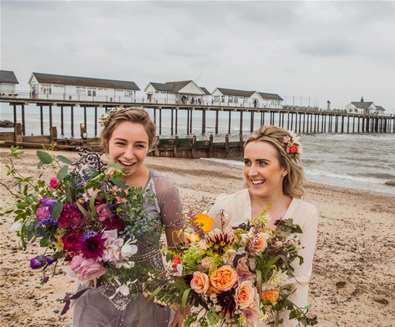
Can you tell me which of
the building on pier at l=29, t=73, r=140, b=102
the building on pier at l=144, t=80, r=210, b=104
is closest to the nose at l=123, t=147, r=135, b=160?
the building on pier at l=29, t=73, r=140, b=102

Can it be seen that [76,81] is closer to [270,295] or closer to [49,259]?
[49,259]

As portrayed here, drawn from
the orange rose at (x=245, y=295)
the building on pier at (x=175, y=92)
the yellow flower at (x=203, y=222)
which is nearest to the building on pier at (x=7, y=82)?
the building on pier at (x=175, y=92)

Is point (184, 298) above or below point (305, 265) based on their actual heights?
above

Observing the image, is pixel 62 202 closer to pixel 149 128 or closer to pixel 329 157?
pixel 149 128

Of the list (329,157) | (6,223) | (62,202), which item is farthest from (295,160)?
(329,157)

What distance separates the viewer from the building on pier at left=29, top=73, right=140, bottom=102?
161 feet

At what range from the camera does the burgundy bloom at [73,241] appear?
175cm

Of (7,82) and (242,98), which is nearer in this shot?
(7,82)

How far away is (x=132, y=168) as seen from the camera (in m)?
2.37

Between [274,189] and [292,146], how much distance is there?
281 millimetres

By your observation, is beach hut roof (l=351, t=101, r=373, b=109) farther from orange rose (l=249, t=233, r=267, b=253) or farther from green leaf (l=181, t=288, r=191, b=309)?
green leaf (l=181, t=288, r=191, b=309)

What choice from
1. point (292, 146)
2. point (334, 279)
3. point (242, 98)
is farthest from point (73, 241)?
point (242, 98)

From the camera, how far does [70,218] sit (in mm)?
1748

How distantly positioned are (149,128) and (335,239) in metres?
7.11
